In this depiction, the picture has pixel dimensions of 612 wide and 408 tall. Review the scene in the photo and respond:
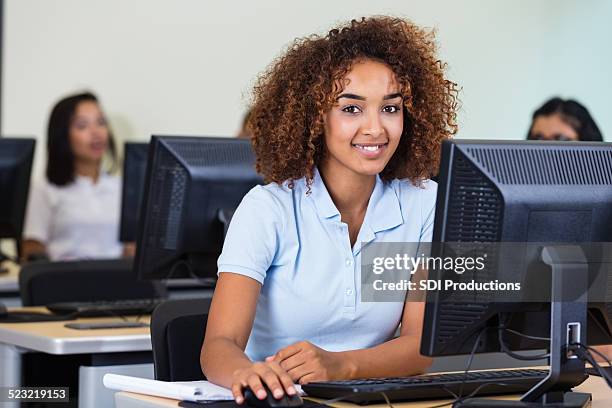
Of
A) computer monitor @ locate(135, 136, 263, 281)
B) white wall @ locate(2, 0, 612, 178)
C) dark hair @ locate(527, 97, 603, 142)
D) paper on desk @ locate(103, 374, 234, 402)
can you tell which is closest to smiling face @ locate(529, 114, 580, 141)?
dark hair @ locate(527, 97, 603, 142)

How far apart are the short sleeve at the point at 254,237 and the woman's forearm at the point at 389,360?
0.22 meters

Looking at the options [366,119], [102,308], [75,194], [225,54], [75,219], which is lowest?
[102,308]

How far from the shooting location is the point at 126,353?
249cm

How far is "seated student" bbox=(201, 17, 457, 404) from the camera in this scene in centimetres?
197

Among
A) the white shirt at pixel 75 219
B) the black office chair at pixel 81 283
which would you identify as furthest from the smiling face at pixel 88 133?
the black office chair at pixel 81 283

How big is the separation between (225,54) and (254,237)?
3333 millimetres

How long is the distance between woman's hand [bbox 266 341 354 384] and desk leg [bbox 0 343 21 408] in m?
0.94

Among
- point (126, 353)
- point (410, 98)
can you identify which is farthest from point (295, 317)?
point (126, 353)

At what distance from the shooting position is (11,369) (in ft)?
8.43

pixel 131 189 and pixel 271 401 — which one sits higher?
pixel 131 189

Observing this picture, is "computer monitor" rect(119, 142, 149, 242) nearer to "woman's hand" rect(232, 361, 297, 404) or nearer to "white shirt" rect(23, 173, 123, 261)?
"white shirt" rect(23, 173, 123, 261)

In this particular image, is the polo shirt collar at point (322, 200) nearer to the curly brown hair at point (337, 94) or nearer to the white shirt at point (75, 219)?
the curly brown hair at point (337, 94)

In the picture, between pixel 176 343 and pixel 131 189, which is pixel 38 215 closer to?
pixel 131 189
